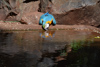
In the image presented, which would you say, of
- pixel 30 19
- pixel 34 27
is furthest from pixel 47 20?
pixel 30 19

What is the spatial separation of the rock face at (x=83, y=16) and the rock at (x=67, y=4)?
0.63 feet

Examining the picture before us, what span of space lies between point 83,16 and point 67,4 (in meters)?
1.08

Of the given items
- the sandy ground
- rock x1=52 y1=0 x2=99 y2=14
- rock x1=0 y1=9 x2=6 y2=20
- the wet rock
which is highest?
rock x1=52 y1=0 x2=99 y2=14

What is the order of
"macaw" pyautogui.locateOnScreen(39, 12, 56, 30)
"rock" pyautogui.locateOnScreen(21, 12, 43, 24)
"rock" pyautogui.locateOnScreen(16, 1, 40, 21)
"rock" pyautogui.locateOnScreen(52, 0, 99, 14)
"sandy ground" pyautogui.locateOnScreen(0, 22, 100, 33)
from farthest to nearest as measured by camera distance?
"rock" pyautogui.locateOnScreen(16, 1, 40, 21)
"rock" pyautogui.locateOnScreen(21, 12, 43, 24)
"rock" pyautogui.locateOnScreen(52, 0, 99, 14)
"macaw" pyautogui.locateOnScreen(39, 12, 56, 30)
"sandy ground" pyautogui.locateOnScreen(0, 22, 100, 33)

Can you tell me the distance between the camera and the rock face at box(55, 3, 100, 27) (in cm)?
946

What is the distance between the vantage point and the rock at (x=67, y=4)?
30.8ft

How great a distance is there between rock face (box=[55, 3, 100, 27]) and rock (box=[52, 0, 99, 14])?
0.19 m

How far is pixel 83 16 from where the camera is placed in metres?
9.62

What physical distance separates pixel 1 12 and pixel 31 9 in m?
1.89

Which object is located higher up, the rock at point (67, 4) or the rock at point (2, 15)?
the rock at point (67, 4)

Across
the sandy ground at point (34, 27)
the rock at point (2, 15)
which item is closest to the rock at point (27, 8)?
the rock at point (2, 15)

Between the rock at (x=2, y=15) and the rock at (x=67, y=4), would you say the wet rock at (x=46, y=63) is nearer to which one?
the rock at (x=67, y=4)

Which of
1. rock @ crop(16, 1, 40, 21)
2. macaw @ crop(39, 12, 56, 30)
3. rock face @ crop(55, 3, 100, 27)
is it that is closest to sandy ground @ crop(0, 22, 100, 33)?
macaw @ crop(39, 12, 56, 30)

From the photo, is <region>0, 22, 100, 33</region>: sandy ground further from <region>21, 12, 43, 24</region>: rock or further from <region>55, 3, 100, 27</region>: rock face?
<region>21, 12, 43, 24</region>: rock
